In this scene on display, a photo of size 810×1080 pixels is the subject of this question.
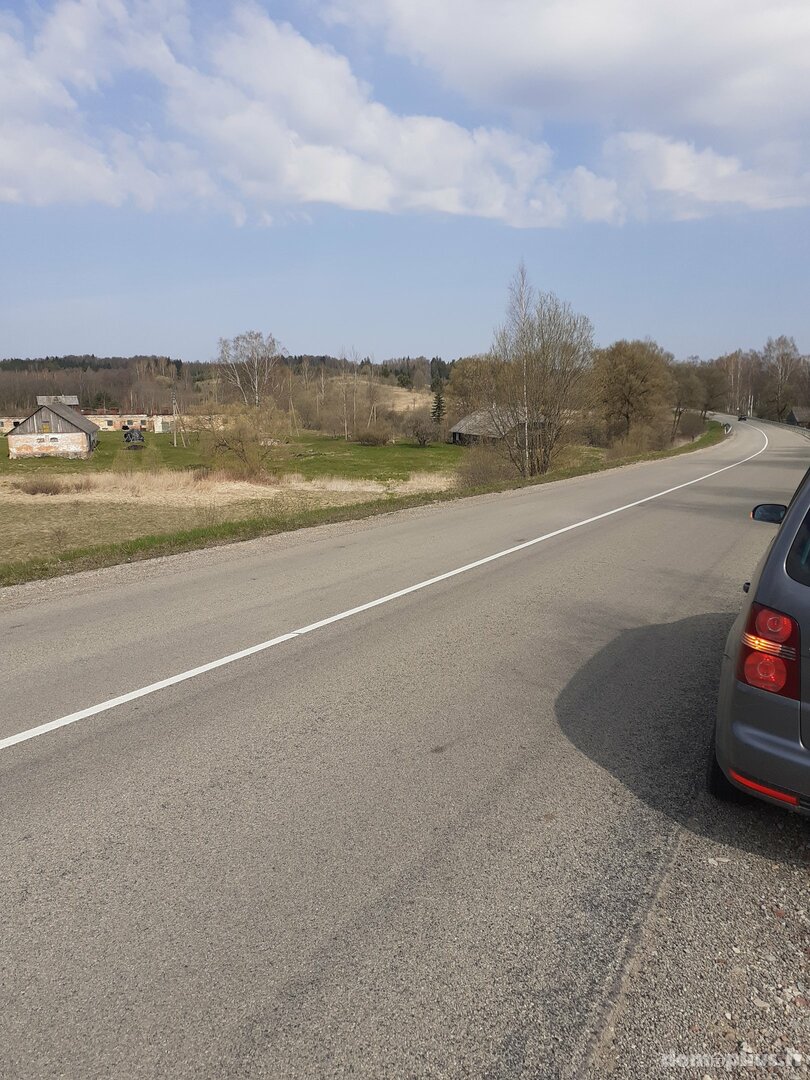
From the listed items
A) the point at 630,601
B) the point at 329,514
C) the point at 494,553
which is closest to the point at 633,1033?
the point at 630,601

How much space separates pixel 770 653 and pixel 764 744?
42cm

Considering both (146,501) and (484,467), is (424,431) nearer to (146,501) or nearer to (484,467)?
(146,501)

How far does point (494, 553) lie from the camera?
10.6 meters

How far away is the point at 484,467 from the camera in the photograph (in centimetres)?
3116

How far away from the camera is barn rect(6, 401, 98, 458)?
7550cm

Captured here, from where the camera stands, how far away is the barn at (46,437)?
75.5 metres

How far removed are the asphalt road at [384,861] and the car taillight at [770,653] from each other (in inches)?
32.2

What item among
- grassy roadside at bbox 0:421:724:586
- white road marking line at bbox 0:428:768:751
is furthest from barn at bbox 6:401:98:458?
white road marking line at bbox 0:428:768:751

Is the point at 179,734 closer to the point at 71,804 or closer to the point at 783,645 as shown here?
the point at 71,804

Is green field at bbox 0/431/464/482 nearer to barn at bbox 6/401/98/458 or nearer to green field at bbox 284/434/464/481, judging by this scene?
green field at bbox 284/434/464/481

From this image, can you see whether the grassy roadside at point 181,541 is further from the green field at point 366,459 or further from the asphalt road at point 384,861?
the green field at point 366,459

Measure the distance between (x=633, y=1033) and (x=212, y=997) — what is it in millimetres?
1442

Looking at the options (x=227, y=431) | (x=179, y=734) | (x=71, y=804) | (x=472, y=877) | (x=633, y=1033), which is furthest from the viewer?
(x=227, y=431)

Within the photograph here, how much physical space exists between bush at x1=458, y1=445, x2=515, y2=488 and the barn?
2332 inches
